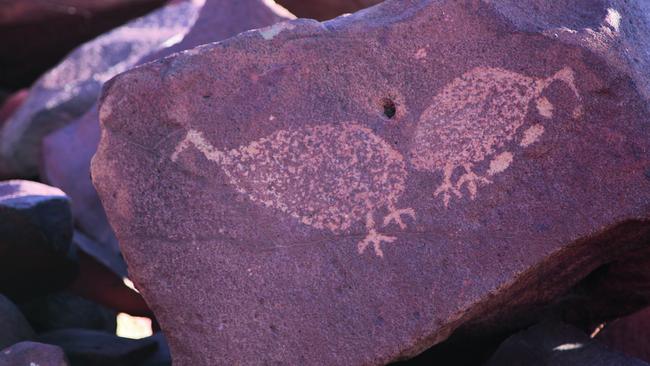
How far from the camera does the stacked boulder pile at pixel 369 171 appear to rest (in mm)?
1780

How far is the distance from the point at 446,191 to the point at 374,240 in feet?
0.53

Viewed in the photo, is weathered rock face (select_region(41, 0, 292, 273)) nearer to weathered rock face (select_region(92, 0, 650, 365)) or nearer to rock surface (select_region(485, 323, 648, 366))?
weathered rock face (select_region(92, 0, 650, 365))

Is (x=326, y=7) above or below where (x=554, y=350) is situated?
above

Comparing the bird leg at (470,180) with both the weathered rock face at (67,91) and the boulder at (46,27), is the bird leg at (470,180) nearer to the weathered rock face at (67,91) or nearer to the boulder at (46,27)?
the weathered rock face at (67,91)

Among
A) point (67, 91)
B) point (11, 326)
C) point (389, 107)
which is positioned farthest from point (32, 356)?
point (67, 91)

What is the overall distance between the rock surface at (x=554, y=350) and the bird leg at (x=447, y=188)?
1.55ft

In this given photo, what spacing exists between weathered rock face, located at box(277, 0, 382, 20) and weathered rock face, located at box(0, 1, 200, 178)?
0.48m

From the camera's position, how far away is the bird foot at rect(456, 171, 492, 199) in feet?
5.90

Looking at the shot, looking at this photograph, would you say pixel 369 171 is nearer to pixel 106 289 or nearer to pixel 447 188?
pixel 447 188

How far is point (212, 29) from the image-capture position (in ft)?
10.3

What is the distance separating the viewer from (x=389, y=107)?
1.83m

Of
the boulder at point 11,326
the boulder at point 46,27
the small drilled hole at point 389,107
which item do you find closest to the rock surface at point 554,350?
the small drilled hole at point 389,107

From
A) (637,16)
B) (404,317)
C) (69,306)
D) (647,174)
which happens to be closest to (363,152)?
(404,317)

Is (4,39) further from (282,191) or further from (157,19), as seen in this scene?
(282,191)
